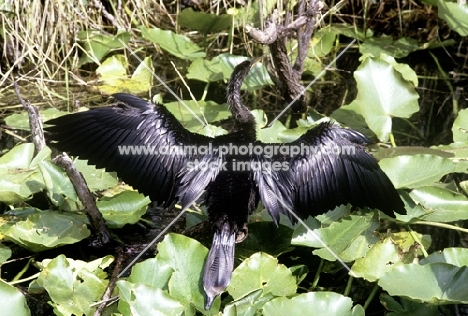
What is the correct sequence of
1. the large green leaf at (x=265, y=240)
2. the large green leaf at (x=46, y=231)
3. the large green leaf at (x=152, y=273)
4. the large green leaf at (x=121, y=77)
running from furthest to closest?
the large green leaf at (x=121, y=77) < the large green leaf at (x=265, y=240) < the large green leaf at (x=46, y=231) < the large green leaf at (x=152, y=273)

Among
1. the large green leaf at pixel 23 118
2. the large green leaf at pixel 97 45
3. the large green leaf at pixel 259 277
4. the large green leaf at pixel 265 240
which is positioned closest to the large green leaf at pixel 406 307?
the large green leaf at pixel 259 277

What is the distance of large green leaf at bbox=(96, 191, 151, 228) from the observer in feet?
10.8

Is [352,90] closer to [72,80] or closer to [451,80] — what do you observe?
[451,80]

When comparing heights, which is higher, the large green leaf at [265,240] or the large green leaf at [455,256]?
the large green leaf at [455,256]

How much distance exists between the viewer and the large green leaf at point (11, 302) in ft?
8.05

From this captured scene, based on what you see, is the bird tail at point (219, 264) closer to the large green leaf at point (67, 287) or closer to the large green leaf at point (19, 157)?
A: the large green leaf at point (67, 287)

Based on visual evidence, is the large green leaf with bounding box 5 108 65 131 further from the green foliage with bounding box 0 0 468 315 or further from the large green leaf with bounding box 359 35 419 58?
the large green leaf with bounding box 359 35 419 58

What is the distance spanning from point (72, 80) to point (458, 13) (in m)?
2.51

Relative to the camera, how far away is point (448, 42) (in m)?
5.19

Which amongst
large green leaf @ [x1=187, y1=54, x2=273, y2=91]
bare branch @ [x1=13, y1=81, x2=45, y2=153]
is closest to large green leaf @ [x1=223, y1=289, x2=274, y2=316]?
bare branch @ [x1=13, y1=81, x2=45, y2=153]

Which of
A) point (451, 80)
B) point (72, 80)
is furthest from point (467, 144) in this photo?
point (72, 80)

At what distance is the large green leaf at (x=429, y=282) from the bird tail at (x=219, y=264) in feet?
1.86

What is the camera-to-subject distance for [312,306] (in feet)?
8.13

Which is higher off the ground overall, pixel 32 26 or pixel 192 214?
pixel 32 26
